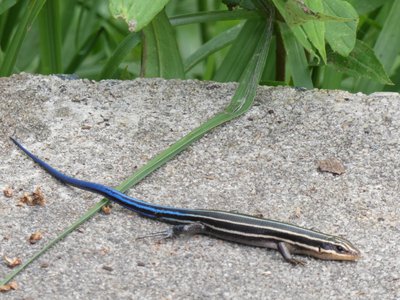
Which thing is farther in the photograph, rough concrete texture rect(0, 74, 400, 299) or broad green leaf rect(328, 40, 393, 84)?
Answer: broad green leaf rect(328, 40, 393, 84)

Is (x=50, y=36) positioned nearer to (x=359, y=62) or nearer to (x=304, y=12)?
(x=359, y=62)

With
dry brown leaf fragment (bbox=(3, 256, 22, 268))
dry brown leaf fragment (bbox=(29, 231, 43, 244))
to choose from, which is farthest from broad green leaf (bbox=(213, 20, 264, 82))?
dry brown leaf fragment (bbox=(3, 256, 22, 268))

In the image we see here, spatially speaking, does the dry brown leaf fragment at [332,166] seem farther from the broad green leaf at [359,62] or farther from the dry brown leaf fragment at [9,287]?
the dry brown leaf fragment at [9,287]

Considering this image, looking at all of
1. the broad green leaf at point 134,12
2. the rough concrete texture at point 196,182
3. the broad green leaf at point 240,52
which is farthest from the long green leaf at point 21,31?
the broad green leaf at point 240,52

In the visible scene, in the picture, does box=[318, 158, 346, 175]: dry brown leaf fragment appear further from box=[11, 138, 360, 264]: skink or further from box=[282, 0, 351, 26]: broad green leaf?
box=[282, 0, 351, 26]: broad green leaf

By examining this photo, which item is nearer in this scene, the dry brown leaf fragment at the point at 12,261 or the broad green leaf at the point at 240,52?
the dry brown leaf fragment at the point at 12,261

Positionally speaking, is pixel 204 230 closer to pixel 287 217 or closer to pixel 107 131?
pixel 287 217
